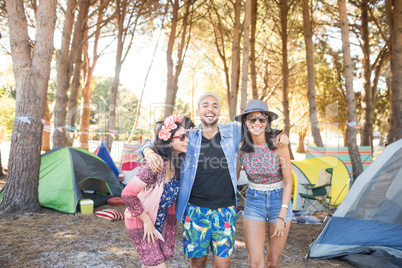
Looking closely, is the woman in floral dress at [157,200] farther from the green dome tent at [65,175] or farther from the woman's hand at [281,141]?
the green dome tent at [65,175]

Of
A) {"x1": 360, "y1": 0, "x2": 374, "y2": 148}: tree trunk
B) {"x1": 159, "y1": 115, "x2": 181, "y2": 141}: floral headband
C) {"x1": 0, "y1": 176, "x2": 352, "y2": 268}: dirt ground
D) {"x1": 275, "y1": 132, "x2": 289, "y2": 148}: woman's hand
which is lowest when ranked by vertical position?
{"x1": 0, "y1": 176, "x2": 352, "y2": 268}: dirt ground

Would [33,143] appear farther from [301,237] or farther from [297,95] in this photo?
[297,95]

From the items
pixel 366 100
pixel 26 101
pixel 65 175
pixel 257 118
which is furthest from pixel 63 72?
pixel 366 100

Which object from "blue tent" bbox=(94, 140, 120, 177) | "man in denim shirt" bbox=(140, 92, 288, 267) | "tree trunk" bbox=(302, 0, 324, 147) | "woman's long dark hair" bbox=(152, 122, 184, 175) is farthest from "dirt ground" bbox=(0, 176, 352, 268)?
"tree trunk" bbox=(302, 0, 324, 147)

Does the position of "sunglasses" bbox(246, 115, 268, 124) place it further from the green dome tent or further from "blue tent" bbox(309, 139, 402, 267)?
the green dome tent

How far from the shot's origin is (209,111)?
8.23 ft

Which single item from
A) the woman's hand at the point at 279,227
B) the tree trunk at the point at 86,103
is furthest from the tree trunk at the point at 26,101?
the tree trunk at the point at 86,103

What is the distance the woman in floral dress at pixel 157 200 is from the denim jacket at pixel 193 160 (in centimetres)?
5

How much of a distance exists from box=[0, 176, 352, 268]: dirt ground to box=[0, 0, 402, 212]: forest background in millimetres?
811

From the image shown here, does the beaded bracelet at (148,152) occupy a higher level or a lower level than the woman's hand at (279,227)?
higher

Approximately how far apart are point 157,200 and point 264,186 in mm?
895

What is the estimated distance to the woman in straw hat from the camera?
8.30 ft

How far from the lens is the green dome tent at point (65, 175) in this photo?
19.3ft

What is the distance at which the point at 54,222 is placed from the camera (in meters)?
5.18
